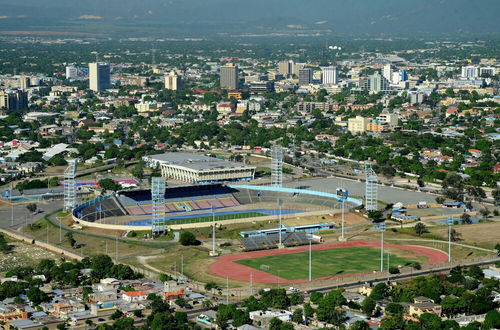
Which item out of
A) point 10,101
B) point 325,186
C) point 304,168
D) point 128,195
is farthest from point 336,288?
point 10,101

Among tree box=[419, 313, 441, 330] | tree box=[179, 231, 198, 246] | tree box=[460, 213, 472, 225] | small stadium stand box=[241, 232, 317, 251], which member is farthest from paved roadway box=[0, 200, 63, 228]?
tree box=[419, 313, 441, 330]

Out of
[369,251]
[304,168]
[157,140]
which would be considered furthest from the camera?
[157,140]

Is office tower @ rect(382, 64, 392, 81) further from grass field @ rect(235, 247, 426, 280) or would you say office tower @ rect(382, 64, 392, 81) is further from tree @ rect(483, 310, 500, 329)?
tree @ rect(483, 310, 500, 329)

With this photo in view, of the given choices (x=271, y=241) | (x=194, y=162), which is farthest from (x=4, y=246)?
(x=194, y=162)

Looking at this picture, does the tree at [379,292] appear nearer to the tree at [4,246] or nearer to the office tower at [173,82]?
the tree at [4,246]

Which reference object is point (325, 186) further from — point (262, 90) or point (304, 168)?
point (262, 90)

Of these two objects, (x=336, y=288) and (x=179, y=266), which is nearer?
(x=336, y=288)

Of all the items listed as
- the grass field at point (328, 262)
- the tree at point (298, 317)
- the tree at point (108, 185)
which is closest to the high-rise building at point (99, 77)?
the tree at point (108, 185)
